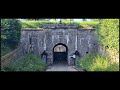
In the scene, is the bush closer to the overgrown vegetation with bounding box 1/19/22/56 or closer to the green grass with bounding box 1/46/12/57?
the overgrown vegetation with bounding box 1/19/22/56

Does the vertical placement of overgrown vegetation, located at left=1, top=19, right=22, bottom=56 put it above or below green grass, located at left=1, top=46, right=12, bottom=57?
above

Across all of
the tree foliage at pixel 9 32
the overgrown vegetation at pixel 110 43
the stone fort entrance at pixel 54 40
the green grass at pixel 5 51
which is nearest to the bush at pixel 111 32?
the overgrown vegetation at pixel 110 43

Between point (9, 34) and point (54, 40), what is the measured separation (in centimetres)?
647

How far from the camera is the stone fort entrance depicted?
1166 inches

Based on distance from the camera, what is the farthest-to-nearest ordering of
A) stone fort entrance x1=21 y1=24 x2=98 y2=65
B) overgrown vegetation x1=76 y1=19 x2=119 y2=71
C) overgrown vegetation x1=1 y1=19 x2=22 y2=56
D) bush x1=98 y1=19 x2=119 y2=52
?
stone fort entrance x1=21 y1=24 x2=98 y2=65
overgrown vegetation x1=1 y1=19 x2=22 y2=56
bush x1=98 y1=19 x2=119 y2=52
overgrown vegetation x1=76 y1=19 x2=119 y2=71

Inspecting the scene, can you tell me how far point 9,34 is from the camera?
24.7m

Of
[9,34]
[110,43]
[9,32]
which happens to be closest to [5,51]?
[9,34]

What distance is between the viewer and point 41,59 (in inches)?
1150

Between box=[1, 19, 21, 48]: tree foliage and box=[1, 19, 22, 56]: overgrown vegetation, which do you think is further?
box=[1, 19, 21, 48]: tree foliage

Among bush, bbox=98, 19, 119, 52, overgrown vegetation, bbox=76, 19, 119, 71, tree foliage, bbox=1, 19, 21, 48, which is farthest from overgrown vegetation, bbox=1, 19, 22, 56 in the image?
bush, bbox=98, 19, 119, 52

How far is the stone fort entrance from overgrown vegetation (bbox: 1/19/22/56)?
2.56m
